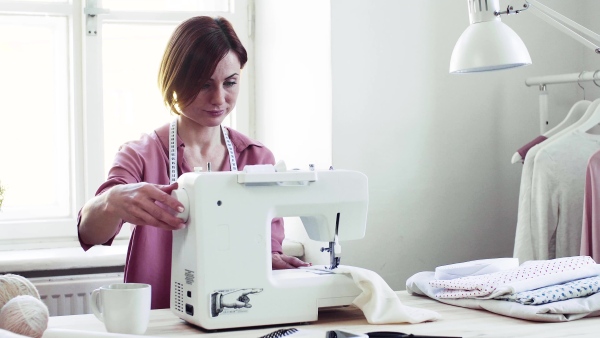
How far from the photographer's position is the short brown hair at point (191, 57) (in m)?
1.81

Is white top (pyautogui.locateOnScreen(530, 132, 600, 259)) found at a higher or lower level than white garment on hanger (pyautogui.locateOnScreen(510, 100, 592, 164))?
lower

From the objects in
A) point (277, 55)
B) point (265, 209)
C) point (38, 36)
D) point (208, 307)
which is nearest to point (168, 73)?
point (265, 209)

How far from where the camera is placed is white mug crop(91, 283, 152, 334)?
4.42ft

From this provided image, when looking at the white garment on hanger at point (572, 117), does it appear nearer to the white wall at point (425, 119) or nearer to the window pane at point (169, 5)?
the white wall at point (425, 119)

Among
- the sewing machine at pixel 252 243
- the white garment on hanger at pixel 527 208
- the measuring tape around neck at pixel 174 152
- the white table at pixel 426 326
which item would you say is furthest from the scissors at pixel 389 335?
the white garment on hanger at pixel 527 208

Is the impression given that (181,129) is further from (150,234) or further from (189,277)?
(189,277)

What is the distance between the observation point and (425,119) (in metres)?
2.68

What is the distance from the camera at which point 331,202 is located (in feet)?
5.15

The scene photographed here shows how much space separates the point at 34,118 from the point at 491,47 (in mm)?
1780

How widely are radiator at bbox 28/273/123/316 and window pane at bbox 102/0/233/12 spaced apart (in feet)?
3.36

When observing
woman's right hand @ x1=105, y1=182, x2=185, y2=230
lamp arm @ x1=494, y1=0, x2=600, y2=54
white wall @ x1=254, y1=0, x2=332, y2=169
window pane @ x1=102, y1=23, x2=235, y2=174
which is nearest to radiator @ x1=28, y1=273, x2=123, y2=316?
window pane @ x1=102, y1=23, x2=235, y2=174

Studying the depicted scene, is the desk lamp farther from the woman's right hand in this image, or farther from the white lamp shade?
the woman's right hand

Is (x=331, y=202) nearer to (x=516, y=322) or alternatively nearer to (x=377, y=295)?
(x=377, y=295)

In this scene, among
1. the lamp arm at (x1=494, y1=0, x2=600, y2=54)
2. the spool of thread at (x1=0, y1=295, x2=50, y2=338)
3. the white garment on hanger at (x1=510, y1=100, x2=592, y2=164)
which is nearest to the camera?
the spool of thread at (x1=0, y1=295, x2=50, y2=338)
